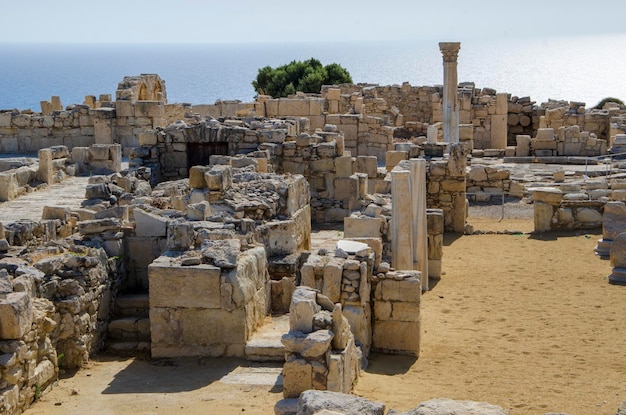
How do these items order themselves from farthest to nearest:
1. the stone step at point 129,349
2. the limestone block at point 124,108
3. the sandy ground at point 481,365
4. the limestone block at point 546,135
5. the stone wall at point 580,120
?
the stone wall at point 580,120
the limestone block at point 546,135
the limestone block at point 124,108
the stone step at point 129,349
the sandy ground at point 481,365

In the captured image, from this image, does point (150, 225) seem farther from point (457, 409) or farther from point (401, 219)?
point (457, 409)

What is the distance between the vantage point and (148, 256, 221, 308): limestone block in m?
8.82

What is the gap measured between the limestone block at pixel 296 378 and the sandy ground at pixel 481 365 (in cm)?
30

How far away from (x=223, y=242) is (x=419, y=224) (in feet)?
16.9

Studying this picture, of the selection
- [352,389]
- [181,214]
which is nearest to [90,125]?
[181,214]

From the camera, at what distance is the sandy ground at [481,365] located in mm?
8047

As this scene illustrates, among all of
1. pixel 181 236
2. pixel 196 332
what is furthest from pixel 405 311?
pixel 181 236

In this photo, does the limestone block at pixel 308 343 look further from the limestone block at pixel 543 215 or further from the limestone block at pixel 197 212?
the limestone block at pixel 543 215

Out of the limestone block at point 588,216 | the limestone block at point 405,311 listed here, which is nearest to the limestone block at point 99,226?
the limestone block at point 405,311

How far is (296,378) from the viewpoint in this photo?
7434 millimetres

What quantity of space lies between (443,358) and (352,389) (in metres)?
2.18

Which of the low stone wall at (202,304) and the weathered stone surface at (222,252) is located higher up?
the weathered stone surface at (222,252)

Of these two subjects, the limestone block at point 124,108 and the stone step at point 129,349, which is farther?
the limestone block at point 124,108

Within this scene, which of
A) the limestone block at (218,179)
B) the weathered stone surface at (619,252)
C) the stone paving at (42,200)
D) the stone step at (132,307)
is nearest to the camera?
the stone step at (132,307)
